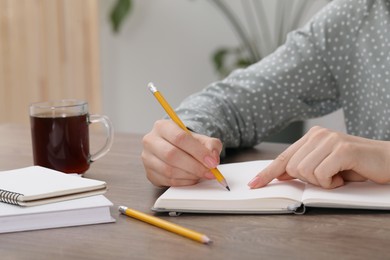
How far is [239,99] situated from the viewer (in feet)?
5.01

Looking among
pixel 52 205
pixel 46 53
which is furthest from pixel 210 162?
pixel 46 53

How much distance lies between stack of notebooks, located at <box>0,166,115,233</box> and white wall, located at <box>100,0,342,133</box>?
278 cm

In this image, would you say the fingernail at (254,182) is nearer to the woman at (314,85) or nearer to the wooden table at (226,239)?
the wooden table at (226,239)

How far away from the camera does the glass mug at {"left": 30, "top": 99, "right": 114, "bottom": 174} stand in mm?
1153

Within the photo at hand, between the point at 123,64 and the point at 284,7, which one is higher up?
the point at 284,7

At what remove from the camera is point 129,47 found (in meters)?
3.95

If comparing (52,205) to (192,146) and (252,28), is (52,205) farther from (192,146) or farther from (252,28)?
(252,28)

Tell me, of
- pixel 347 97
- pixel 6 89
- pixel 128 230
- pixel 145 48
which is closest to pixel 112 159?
pixel 128 230

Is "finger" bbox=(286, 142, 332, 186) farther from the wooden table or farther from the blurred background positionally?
the blurred background

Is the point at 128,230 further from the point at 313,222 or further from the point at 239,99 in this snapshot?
the point at 239,99

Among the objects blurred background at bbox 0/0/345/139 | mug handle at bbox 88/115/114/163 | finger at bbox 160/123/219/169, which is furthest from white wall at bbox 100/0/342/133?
finger at bbox 160/123/219/169

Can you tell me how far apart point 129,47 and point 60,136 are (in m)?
2.84

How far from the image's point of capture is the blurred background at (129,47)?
134 inches

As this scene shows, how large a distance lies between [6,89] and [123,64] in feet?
2.77
